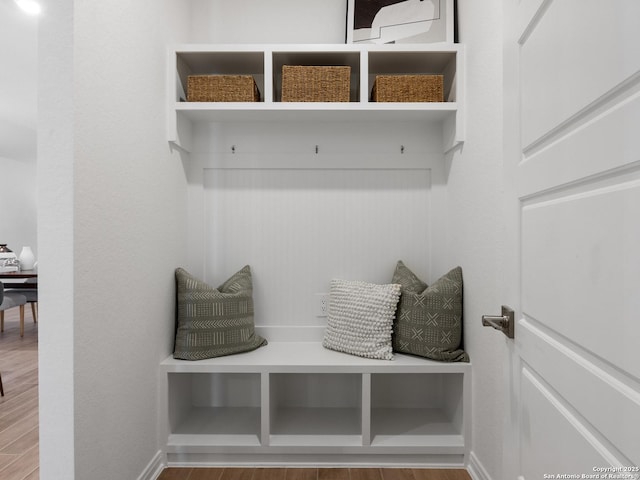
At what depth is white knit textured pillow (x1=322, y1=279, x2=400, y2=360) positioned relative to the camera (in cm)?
205

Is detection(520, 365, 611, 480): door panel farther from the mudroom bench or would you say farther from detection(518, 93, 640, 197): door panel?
the mudroom bench

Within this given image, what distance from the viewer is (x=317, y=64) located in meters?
2.21

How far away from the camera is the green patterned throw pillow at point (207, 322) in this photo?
6.59 feet

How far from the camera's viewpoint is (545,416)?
101 centimetres

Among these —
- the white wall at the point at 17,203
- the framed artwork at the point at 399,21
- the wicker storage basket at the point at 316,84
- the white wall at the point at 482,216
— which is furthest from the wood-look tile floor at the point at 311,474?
the white wall at the point at 17,203

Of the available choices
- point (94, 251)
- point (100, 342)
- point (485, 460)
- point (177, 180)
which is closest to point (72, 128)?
point (94, 251)

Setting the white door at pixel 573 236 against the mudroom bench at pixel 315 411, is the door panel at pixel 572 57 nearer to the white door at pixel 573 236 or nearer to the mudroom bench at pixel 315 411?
the white door at pixel 573 236

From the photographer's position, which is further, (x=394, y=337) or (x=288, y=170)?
(x=288, y=170)

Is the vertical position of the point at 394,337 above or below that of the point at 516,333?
below

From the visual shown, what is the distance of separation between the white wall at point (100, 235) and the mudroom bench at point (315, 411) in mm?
268

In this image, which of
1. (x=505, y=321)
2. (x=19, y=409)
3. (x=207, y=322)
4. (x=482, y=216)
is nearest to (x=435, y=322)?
(x=482, y=216)

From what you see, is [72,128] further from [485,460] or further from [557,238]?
[485,460]

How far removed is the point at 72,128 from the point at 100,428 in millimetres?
990

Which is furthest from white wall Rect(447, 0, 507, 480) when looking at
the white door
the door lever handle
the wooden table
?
the wooden table
